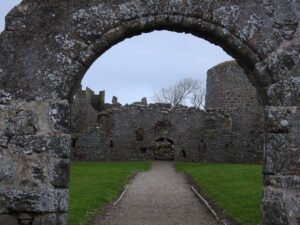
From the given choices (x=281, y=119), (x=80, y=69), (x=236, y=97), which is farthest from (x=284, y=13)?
(x=236, y=97)

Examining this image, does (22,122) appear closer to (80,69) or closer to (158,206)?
(80,69)

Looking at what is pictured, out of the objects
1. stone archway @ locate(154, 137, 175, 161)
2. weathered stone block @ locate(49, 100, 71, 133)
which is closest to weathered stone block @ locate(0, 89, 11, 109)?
weathered stone block @ locate(49, 100, 71, 133)

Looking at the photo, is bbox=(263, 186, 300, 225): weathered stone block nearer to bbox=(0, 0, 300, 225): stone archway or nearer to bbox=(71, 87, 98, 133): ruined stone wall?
bbox=(0, 0, 300, 225): stone archway

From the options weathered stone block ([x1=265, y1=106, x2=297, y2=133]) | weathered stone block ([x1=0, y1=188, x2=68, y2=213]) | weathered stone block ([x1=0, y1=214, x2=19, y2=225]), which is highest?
weathered stone block ([x1=265, y1=106, x2=297, y2=133])

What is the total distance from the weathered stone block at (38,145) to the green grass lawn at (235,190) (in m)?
4.93

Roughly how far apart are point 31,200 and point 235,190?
8.96m

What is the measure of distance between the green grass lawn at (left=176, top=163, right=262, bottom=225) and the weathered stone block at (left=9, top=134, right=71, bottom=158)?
4928mm

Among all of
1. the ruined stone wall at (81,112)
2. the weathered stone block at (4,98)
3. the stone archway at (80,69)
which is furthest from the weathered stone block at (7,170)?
the ruined stone wall at (81,112)

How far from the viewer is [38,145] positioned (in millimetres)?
7078

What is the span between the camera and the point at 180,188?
677 inches

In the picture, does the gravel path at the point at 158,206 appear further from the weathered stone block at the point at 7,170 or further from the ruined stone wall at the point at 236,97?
the ruined stone wall at the point at 236,97

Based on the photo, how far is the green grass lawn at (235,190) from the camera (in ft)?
38.2

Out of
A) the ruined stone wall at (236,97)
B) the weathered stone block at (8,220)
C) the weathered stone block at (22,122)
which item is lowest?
the weathered stone block at (8,220)

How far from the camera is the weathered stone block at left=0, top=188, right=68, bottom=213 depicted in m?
6.96
